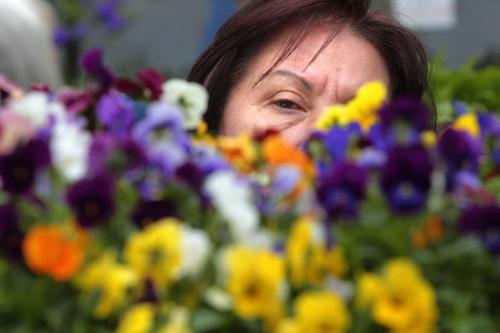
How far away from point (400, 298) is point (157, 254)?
0.27 meters

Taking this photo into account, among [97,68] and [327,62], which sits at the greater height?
[97,68]

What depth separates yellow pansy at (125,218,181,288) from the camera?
3.36 ft

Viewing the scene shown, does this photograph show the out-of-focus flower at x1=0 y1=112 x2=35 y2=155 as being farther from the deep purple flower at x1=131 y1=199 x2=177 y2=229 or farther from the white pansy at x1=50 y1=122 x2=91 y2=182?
the deep purple flower at x1=131 y1=199 x2=177 y2=229

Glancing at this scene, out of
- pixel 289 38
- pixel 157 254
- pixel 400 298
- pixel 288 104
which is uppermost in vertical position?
pixel 157 254

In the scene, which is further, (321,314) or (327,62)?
(327,62)

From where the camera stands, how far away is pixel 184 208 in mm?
1116

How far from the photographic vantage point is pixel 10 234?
1039mm

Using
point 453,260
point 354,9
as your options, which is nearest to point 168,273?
point 453,260

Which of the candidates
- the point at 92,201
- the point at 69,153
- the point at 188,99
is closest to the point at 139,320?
the point at 92,201

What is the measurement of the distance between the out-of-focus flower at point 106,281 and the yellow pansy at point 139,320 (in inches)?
0.9

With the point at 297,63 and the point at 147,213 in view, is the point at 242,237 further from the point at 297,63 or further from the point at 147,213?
the point at 297,63

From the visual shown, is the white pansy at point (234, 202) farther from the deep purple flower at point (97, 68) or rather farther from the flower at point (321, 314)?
the deep purple flower at point (97, 68)

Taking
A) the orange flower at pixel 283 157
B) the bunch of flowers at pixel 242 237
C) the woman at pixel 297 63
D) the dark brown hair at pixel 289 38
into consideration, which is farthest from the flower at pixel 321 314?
the dark brown hair at pixel 289 38

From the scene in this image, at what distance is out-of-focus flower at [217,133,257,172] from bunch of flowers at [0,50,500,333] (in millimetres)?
51
